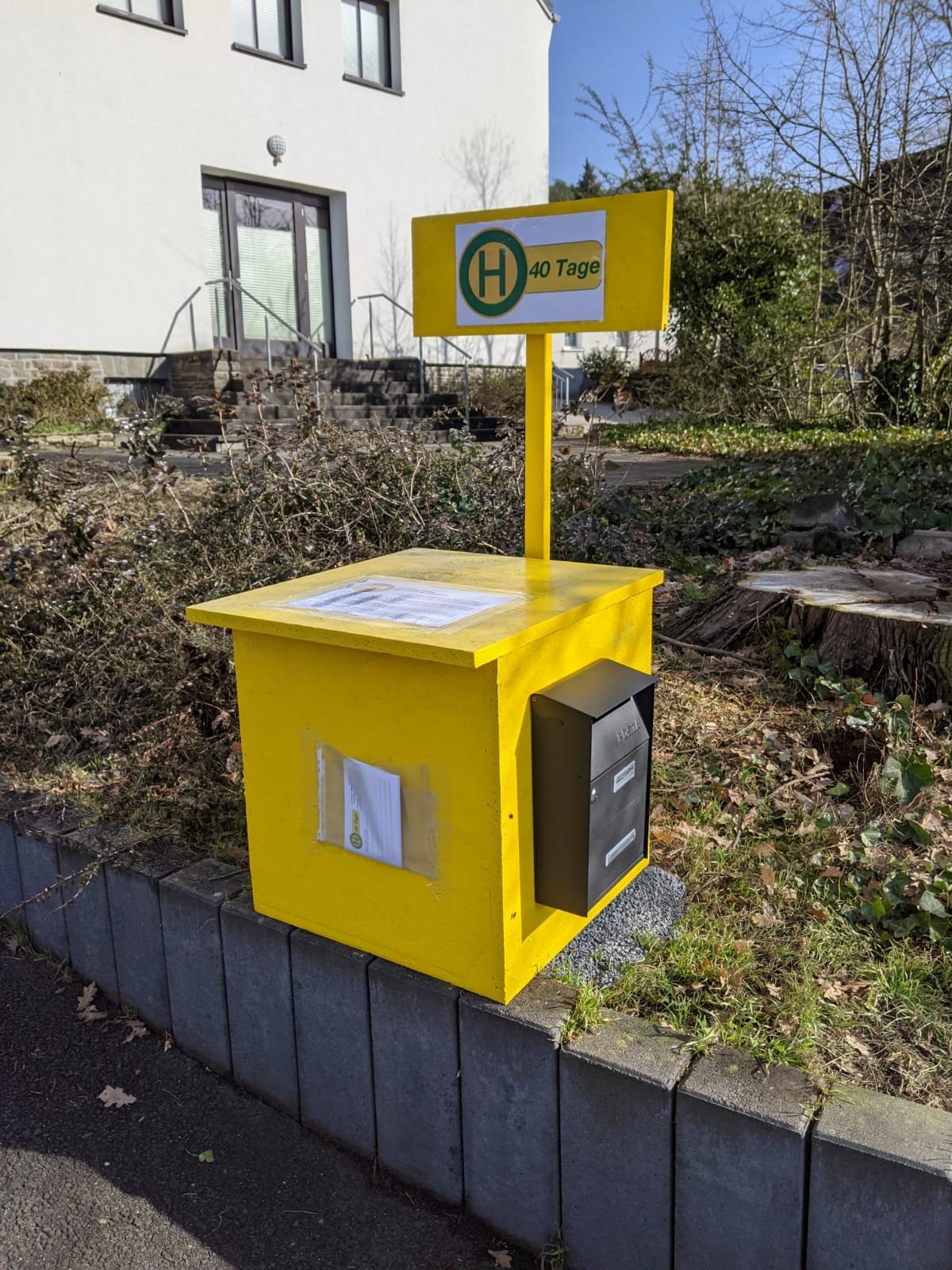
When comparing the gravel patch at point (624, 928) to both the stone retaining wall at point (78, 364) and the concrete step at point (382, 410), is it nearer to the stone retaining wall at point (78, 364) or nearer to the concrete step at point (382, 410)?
the concrete step at point (382, 410)

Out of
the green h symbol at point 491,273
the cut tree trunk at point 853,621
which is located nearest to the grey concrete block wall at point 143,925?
the green h symbol at point 491,273

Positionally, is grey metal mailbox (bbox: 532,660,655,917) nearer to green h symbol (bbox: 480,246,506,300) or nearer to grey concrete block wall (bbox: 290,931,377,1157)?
grey concrete block wall (bbox: 290,931,377,1157)

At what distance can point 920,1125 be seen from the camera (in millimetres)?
1751

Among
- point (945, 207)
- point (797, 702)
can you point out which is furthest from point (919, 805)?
point (945, 207)

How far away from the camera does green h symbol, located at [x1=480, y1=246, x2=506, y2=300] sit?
2.43 meters

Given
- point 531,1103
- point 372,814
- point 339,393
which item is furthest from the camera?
point 339,393

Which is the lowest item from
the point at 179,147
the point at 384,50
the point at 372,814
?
the point at 372,814

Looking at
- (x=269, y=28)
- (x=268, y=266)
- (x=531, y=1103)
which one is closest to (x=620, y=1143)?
(x=531, y=1103)

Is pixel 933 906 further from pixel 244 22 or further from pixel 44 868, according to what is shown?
pixel 244 22

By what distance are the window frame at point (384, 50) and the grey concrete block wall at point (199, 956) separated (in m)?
16.6

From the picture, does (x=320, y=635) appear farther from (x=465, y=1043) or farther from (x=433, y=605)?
(x=465, y=1043)

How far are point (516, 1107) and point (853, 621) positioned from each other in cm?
225

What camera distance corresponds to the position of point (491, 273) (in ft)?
8.02

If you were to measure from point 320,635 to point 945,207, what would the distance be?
10.7m
